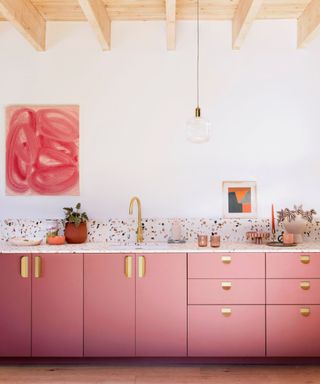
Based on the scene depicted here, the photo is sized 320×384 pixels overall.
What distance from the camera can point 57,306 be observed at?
3242 millimetres

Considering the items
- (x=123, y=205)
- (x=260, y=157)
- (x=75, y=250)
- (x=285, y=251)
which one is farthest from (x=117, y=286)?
(x=260, y=157)

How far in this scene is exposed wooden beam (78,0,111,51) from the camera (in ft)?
10.6

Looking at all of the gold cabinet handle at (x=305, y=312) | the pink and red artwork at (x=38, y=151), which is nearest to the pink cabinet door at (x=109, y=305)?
the pink and red artwork at (x=38, y=151)

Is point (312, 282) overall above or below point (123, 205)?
below

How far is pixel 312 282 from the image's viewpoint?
323 centimetres

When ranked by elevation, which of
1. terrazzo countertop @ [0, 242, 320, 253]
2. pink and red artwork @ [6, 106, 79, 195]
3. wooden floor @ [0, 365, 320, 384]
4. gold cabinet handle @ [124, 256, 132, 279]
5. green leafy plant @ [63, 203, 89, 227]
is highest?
pink and red artwork @ [6, 106, 79, 195]

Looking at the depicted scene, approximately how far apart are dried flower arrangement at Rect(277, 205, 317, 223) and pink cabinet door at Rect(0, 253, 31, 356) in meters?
2.16

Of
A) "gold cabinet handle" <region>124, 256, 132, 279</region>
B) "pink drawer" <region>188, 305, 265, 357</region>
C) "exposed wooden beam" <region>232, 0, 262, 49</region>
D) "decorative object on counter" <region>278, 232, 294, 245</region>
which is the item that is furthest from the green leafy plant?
"exposed wooden beam" <region>232, 0, 262, 49</region>

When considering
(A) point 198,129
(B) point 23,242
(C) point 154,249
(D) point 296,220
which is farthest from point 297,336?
(B) point 23,242

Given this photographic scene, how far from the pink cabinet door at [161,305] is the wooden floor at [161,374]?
15cm

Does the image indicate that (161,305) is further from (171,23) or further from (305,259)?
(171,23)

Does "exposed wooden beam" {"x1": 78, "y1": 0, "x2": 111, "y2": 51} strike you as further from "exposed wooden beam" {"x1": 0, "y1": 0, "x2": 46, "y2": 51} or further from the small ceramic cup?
the small ceramic cup

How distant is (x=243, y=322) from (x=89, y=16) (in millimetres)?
2660

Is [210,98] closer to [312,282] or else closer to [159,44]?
[159,44]
